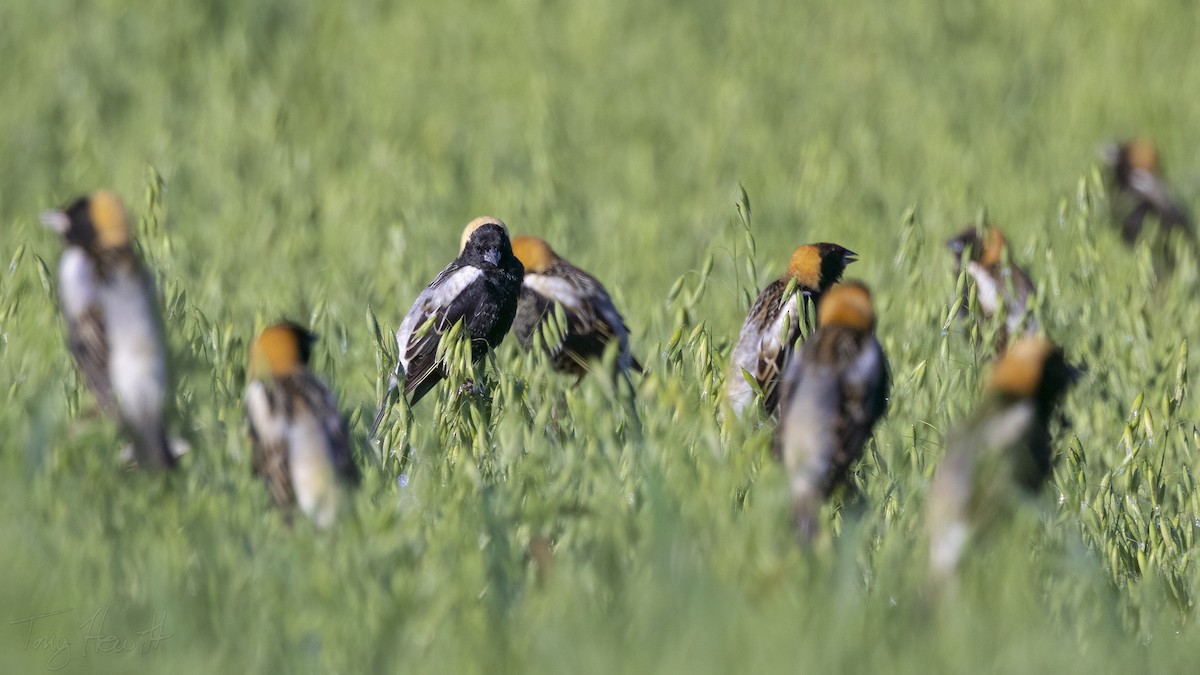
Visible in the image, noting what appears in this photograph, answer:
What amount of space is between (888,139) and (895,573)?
7.13 m

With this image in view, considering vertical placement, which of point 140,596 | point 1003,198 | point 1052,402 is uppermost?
point 140,596

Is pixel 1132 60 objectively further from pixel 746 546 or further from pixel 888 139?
pixel 746 546

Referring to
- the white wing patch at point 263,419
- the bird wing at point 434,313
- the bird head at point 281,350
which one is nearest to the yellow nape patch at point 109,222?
the bird head at point 281,350

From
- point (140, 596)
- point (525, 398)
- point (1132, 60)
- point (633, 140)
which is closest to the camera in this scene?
point (140, 596)

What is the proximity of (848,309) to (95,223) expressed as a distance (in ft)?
6.15

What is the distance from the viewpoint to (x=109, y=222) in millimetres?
3354

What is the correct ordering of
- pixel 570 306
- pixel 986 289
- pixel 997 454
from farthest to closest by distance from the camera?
pixel 986 289, pixel 570 306, pixel 997 454

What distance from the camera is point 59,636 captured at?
99.9 inches

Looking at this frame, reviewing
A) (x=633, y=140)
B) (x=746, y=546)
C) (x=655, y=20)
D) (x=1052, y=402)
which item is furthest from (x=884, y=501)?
(x=655, y=20)

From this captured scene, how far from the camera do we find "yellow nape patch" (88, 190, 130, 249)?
130 inches

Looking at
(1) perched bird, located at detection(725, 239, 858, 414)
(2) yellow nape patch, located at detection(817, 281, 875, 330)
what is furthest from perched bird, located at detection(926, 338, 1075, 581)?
(1) perched bird, located at detection(725, 239, 858, 414)

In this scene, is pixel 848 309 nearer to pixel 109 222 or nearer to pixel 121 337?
pixel 121 337

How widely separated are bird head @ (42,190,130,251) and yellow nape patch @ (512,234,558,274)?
7.05ft

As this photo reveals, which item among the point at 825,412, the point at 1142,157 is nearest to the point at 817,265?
the point at 825,412
